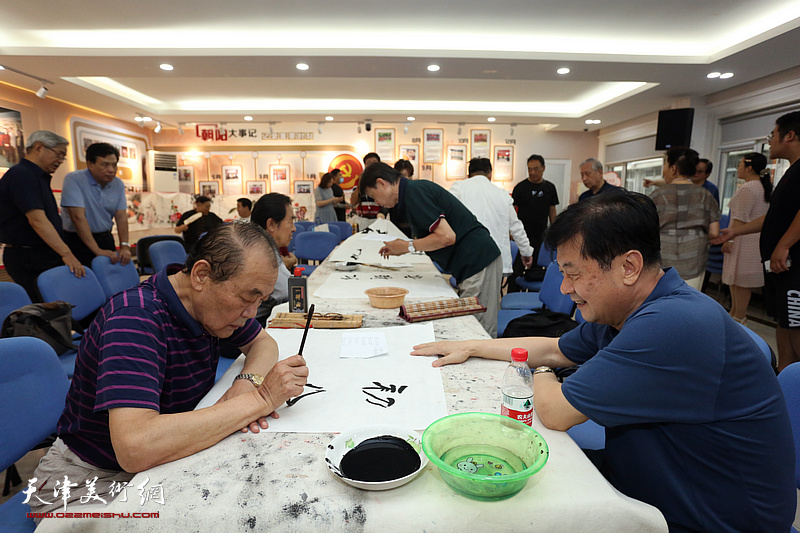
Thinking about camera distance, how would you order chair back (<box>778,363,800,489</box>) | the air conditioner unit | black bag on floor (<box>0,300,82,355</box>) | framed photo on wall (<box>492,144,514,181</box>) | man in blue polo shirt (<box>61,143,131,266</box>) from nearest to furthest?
chair back (<box>778,363,800,489</box>), black bag on floor (<box>0,300,82,355</box>), man in blue polo shirt (<box>61,143,131,266</box>), framed photo on wall (<box>492,144,514,181</box>), the air conditioner unit

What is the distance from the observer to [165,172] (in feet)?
30.3

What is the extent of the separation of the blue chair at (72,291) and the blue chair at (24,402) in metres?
1.11

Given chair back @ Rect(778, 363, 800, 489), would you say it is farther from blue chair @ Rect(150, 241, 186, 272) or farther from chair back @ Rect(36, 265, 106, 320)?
blue chair @ Rect(150, 241, 186, 272)

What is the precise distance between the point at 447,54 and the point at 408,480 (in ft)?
15.5

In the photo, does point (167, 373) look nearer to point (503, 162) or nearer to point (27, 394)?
point (27, 394)

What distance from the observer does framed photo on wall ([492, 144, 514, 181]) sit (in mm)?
9070

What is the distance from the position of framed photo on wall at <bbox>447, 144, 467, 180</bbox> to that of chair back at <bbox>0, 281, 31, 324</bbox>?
782cm

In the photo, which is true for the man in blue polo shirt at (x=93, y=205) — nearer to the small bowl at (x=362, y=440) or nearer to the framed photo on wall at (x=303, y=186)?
the small bowl at (x=362, y=440)

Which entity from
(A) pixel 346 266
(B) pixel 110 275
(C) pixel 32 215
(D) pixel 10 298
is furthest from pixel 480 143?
(D) pixel 10 298

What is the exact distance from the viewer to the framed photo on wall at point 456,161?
9000 mm

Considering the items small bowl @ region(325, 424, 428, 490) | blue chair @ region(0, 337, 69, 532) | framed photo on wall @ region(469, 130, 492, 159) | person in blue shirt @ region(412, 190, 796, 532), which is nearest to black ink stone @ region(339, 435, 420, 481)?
small bowl @ region(325, 424, 428, 490)

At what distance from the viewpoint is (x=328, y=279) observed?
109 inches

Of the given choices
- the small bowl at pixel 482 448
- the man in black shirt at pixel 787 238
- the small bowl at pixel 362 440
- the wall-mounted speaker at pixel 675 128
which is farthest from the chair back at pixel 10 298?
the wall-mounted speaker at pixel 675 128

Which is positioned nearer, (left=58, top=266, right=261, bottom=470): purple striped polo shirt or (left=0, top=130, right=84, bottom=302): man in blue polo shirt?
(left=58, top=266, right=261, bottom=470): purple striped polo shirt
